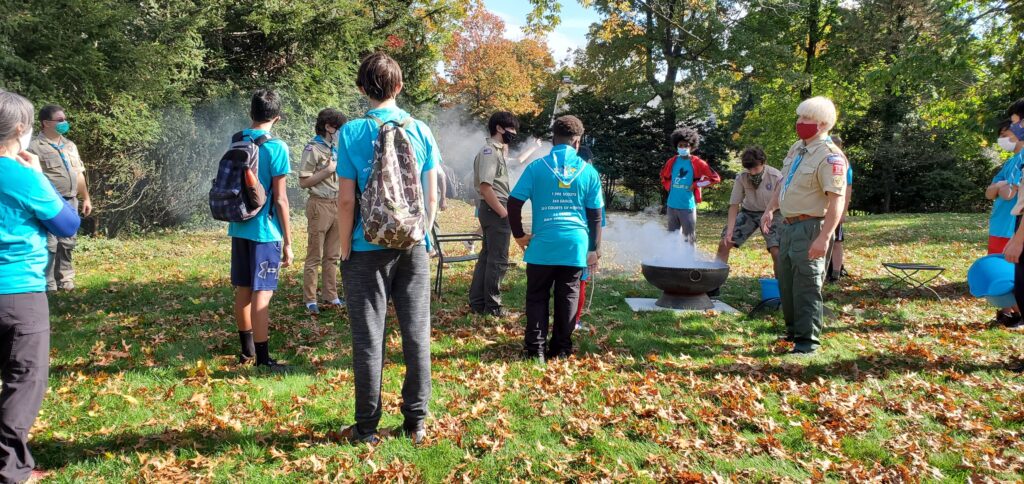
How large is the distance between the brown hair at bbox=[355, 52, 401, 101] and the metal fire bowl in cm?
444

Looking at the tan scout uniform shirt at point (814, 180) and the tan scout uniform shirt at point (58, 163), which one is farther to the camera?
the tan scout uniform shirt at point (58, 163)

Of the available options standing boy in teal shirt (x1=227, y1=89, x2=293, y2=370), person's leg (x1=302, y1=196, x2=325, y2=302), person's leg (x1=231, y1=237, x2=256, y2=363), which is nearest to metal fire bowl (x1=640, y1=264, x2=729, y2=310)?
person's leg (x1=302, y1=196, x2=325, y2=302)

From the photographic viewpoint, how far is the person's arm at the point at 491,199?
20.0 feet

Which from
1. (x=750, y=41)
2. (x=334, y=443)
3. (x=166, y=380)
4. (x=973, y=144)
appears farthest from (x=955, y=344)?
(x=750, y=41)

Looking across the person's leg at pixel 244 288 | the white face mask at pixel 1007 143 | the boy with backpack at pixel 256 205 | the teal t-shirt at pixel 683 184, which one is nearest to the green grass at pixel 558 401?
the person's leg at pixel 244 288

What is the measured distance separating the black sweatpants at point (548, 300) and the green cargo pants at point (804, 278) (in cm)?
188

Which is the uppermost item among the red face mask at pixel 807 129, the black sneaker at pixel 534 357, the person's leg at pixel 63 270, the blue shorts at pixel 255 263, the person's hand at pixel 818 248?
the red face mask at pixel 807 129

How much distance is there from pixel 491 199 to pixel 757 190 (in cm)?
358

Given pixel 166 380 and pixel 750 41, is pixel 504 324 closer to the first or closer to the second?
pixel 166 380

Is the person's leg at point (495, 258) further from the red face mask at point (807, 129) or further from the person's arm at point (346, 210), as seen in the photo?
the person's arm at point (346, 210)

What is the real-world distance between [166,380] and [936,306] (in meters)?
7.91

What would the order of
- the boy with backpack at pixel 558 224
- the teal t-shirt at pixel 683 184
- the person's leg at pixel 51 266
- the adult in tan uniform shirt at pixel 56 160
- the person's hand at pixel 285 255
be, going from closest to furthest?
the person's hand at pixel 285 255
the boy with backpack at pixel 558 224
the adult in tan uniform shirt at pixel 56 160
the person's leg at pixel 51 266
the teal t-shirt at pixel 683 184

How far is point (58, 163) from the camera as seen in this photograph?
6809mm

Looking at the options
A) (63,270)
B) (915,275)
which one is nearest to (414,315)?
(63,270)
